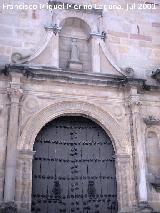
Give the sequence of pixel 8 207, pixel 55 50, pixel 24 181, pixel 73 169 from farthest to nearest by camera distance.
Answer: pixel 55 50
pixel 73 169
pixel 24 181
pixel 8 207

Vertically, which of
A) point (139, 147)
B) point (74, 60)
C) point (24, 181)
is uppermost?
point (74, 60)

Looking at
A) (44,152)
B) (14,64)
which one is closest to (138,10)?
(14,64)

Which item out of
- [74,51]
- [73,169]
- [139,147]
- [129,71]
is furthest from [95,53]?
[73,169]

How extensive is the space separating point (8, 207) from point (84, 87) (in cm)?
265

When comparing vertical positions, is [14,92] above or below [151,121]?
above

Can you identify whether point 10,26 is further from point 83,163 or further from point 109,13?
point 83,163

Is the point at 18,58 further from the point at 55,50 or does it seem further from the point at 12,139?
the point at 12,139

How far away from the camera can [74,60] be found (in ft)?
26.3

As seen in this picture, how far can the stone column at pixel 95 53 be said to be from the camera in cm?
807

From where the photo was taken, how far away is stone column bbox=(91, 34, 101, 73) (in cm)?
807

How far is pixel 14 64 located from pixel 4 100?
655mm

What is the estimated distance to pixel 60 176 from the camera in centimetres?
731

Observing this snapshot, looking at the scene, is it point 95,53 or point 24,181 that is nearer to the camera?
point 24,181

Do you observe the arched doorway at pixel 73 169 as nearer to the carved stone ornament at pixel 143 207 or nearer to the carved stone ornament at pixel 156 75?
the carved stone ornament at pixel 143 207
